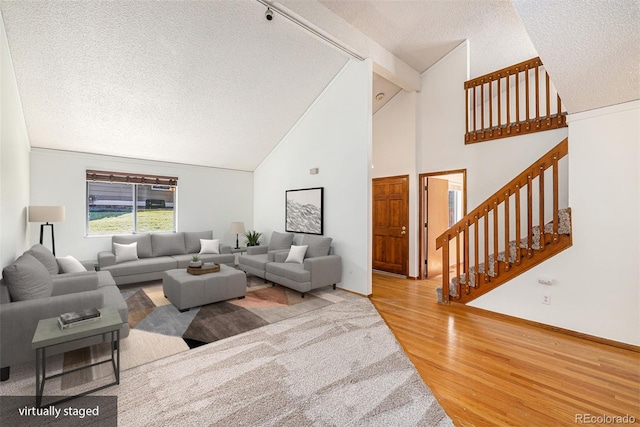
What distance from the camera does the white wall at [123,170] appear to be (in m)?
4.89

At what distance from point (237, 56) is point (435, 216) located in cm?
456

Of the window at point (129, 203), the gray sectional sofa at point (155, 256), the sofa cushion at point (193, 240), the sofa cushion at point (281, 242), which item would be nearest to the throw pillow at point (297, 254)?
the sofa cushion at point (281, 242)

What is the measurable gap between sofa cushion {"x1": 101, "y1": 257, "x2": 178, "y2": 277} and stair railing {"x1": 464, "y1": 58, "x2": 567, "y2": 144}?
18.7 feet

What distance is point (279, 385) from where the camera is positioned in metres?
2.13

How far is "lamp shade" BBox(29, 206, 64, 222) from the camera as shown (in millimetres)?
4047

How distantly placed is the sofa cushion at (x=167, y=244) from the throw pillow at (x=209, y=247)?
1.37 ft

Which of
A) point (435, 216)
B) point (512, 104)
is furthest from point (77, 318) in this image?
point (512, 104)

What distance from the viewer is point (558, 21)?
6.70 feet

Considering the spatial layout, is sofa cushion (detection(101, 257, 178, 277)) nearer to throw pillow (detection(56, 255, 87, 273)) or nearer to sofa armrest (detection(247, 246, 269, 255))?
throw pillow (detection(56, 255, 87, 273))

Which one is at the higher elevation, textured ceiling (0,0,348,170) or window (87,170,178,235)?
textured ceiling (0,0,348,170)

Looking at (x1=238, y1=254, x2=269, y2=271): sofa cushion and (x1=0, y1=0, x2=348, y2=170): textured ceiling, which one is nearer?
(x1=0, y1=0, x2=348, y2=170): textured ceiling

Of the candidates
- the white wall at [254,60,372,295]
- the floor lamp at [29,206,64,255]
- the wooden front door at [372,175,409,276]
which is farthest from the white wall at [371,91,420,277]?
the floor lamp at [29,206,64,255]

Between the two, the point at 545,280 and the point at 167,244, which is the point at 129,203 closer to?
the point at 167,244

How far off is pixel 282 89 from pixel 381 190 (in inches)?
112
